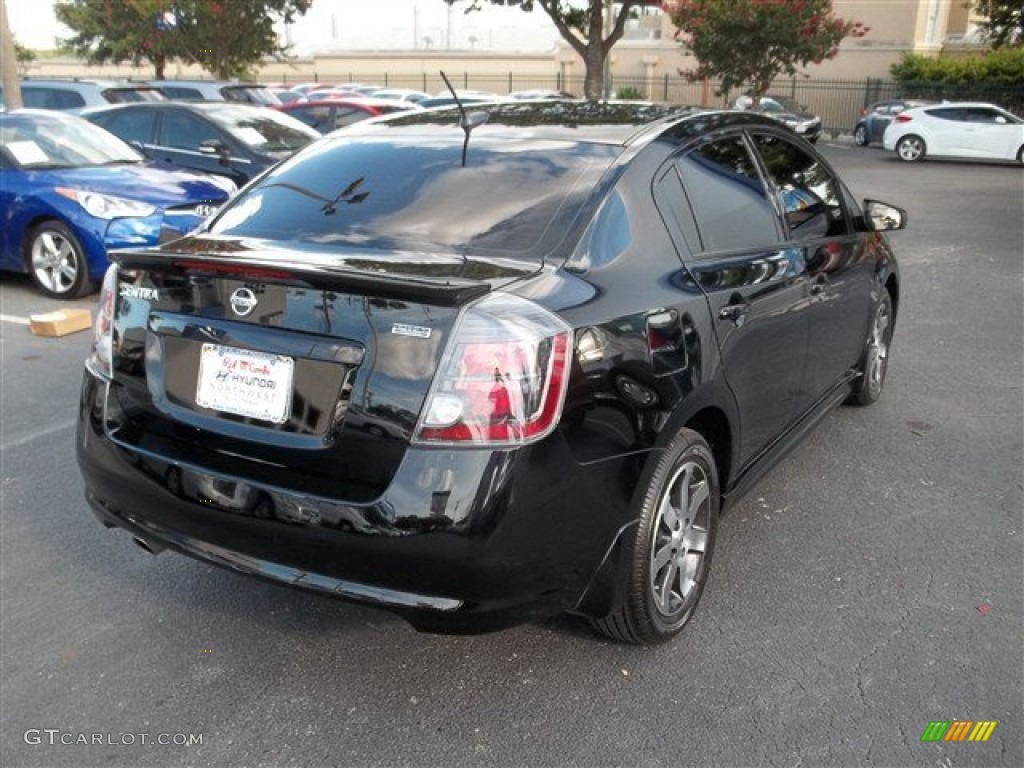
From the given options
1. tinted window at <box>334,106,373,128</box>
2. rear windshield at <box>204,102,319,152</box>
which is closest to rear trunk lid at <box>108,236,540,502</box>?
rear windshield at <box>204,102,319,152</box>

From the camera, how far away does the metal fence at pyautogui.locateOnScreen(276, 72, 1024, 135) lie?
106 ft

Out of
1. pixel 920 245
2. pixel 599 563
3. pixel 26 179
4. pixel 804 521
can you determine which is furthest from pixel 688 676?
pixel 920 245

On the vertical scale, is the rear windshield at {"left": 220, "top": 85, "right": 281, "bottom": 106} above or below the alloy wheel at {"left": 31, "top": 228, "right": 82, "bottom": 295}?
above

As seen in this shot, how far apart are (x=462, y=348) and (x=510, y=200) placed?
2.95ft

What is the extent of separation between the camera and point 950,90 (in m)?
32.9

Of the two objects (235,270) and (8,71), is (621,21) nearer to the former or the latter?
(8,71)

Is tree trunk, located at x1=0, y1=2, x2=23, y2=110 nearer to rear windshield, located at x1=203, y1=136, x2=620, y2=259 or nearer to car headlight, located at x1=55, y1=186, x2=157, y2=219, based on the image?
car headlight, located at x1=55, y1=186, x2=157, y2=219

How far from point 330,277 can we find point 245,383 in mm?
395

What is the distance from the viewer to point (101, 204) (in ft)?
25.5

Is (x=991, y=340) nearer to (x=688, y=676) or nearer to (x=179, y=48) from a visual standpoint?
(x=688, y=676)

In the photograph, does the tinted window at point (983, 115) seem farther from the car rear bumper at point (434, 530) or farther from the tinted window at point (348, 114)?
the car rear bumper at point (434, 530)

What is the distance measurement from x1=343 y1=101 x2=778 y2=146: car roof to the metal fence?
1150 inches

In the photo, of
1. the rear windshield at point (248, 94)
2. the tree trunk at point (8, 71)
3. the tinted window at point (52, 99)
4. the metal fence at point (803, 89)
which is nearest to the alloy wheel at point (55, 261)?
the tree trunk at point (8, 71)

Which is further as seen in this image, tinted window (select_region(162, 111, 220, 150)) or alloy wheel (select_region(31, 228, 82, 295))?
tinted window (select_region(162, 111, 220, 150))
